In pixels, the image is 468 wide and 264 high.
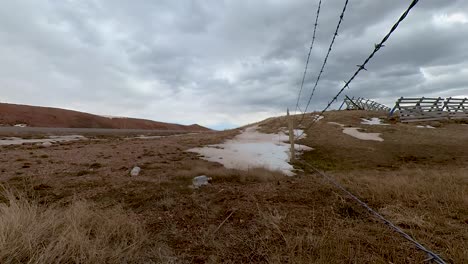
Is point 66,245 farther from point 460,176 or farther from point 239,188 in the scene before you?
point 460,176

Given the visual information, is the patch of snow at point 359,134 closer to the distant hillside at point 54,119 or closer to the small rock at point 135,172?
the small rock at point 135,172

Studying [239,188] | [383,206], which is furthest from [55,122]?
[383,206]

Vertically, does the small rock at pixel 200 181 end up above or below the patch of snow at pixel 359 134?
below

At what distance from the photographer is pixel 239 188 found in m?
6.72

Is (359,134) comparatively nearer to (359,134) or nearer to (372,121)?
(359,134)

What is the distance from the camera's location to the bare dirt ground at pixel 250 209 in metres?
3.22

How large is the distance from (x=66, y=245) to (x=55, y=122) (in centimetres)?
5616

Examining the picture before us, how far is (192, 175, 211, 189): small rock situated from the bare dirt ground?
0.72ft

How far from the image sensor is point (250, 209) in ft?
16.2

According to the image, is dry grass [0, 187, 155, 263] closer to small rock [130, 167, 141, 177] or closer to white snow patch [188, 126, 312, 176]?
small rock [130, 167, 141, 177]

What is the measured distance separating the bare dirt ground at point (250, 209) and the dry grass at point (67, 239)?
4 centimetres

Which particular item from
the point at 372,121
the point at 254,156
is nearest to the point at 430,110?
the point at 372,121

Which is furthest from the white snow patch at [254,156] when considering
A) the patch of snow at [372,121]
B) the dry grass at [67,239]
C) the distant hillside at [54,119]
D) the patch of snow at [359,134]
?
the distant hillside at [54,119]

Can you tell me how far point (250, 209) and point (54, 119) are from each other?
57.1 meters
